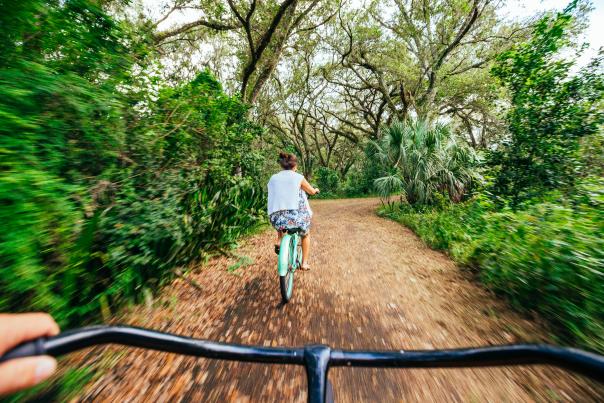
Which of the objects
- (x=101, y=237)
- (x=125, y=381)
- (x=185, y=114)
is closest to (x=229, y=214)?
(x=185, y=114)

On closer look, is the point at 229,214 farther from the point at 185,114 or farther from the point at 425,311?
the point at 425,311

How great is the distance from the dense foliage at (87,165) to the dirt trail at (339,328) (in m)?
0.75

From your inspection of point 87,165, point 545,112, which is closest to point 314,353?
point 87,165

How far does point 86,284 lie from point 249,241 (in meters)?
4.11

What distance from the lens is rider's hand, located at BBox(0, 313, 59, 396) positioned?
47 centimetres

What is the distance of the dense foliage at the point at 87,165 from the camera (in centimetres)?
189

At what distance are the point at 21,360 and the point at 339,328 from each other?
3070 millimetres

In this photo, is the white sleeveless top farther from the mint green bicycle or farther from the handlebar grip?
the handlebar grip

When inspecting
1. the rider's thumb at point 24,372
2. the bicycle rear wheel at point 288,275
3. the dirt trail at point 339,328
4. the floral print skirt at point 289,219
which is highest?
the rider's thumb at point 24,372

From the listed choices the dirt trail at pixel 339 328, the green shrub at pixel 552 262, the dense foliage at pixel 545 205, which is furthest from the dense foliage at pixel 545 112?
the dirt trail at pixel 339 328

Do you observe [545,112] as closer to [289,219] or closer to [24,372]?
[289,219]

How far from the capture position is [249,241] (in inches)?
261

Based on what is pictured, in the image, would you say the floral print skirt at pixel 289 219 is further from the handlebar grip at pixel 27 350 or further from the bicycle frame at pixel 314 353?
the handlebar grip at pixel 27 350

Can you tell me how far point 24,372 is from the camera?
50cm
